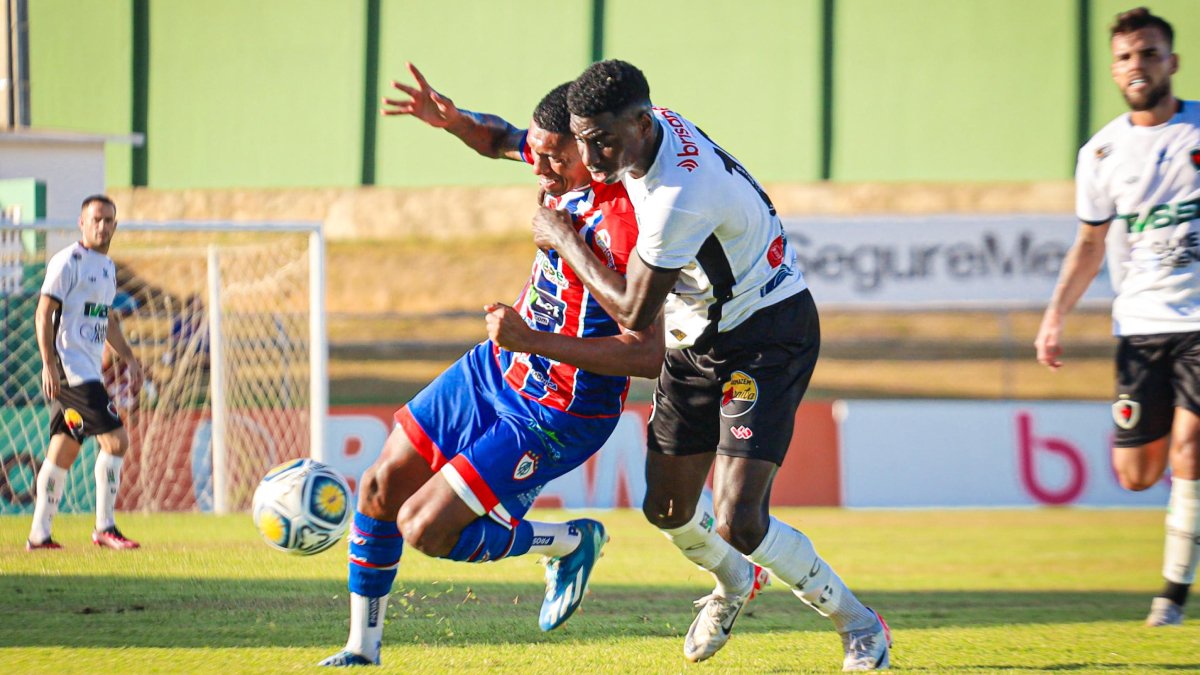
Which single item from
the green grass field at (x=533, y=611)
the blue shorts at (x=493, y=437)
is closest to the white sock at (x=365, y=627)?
the green grass field at (x=533, y=611)

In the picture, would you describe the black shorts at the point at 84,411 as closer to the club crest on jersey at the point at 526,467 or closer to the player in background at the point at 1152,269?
the club crest on jersey at the point at 526,467

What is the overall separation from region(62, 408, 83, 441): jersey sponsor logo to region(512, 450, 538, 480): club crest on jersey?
4806 mm

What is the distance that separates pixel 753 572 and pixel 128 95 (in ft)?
58.1

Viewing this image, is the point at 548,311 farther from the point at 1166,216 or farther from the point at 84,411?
the point at 84,411

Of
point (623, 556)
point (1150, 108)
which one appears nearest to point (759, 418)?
point (1150, 108)

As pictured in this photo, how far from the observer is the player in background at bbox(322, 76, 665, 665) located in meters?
4.64

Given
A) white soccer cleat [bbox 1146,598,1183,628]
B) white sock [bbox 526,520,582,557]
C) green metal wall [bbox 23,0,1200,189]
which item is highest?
green metal wall [bbox 23,0,1200,189]

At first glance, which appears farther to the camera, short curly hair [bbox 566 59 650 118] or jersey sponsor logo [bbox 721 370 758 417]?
jersey sponsor logo [bbox 721 370 758 417]

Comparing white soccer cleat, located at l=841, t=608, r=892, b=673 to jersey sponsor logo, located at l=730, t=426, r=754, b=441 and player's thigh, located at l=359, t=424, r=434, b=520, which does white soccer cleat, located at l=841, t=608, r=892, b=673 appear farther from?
player's thigh, located at l=359, t=424, r=434, b=520

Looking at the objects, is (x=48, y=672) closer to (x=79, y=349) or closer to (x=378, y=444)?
(x=79, y=349)

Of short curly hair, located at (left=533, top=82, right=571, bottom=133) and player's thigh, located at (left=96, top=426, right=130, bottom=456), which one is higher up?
short curly hair, located at (left=533, top=82, right=571, bottom=133)

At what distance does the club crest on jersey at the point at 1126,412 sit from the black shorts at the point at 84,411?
6.13m

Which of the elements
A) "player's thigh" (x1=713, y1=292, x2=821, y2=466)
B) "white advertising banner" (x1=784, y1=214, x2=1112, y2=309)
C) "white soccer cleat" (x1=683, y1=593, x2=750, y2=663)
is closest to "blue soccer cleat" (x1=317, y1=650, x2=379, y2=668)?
"white soccer cleat" (x1=683, y1=593, x2=750, y2=663)

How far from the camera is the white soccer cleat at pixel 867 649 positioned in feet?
15.7
